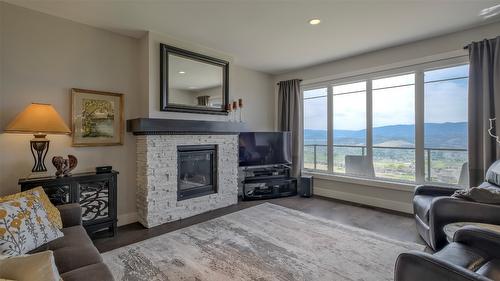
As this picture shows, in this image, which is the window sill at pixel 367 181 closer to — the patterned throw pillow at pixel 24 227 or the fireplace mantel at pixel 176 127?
the fireplace mantel at pixel 176 127

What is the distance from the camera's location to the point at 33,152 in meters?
2.70

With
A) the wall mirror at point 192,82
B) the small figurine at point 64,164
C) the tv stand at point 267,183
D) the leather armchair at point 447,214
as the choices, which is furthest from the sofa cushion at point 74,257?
the tv stand at point 267,183

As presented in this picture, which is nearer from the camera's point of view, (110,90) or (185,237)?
(185,237)

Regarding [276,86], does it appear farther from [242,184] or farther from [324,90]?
[242,184]

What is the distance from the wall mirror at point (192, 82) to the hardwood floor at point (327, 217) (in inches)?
65.2

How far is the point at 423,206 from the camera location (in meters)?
2.59

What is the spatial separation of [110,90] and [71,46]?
0.65 m

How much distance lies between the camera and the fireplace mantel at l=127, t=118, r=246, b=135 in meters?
3.19

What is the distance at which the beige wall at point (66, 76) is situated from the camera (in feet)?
8.48

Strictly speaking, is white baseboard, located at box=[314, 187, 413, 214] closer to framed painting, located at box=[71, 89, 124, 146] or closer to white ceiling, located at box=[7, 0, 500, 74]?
white ceiling, located at box=[7, 0, 500, 74]

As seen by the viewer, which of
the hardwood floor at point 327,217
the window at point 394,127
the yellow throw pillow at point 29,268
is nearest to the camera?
the yellow throw pillow at point 29,268

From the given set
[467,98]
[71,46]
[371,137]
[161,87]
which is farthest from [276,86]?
[71,46]

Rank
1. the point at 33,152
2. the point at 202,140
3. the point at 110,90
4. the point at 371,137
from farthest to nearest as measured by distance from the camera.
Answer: the point at 371,137 < the point at 202,140 < the point at 110,90 < the point at 33,152

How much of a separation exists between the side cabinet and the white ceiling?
191 centimetres
